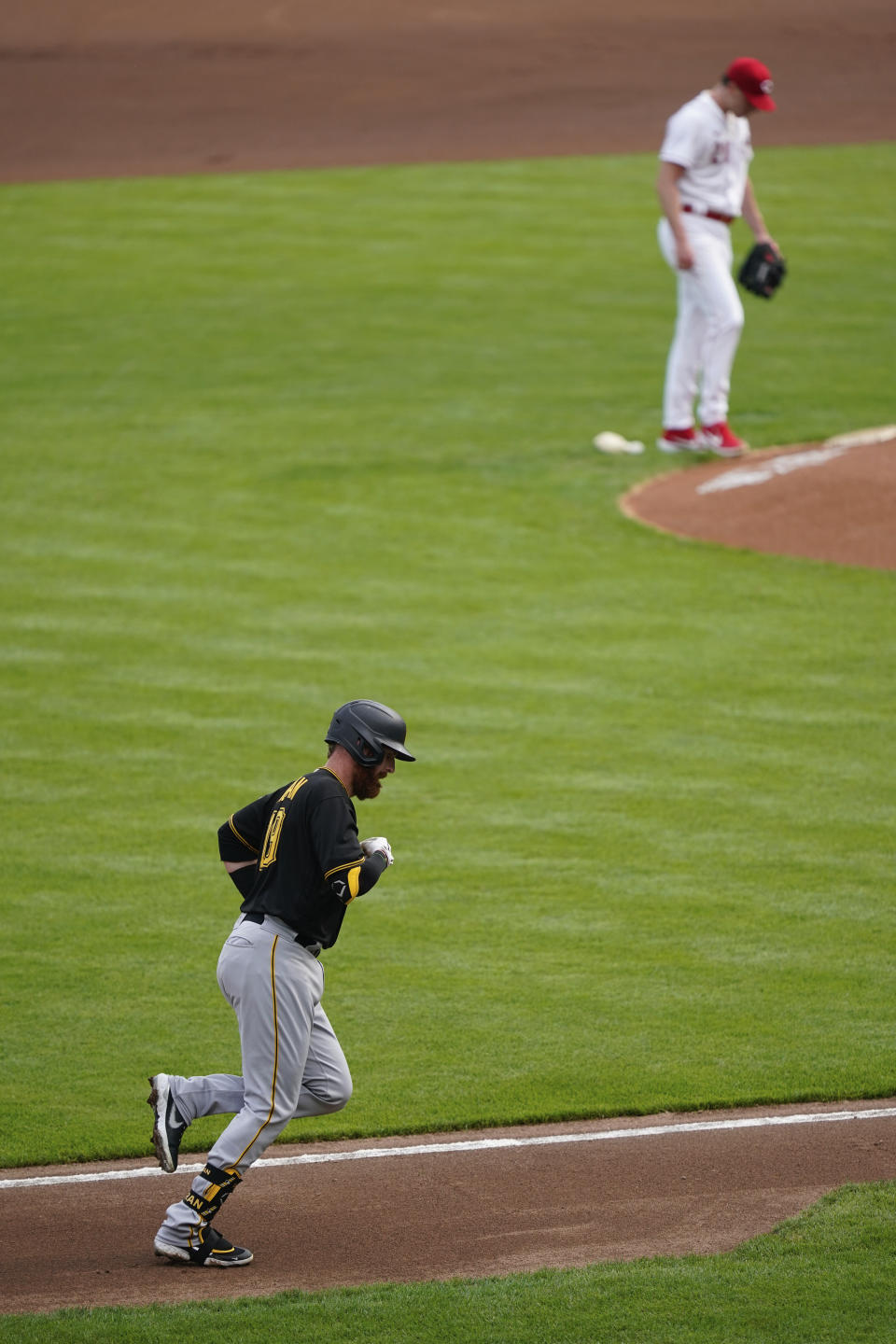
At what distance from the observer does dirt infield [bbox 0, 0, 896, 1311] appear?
5527mm

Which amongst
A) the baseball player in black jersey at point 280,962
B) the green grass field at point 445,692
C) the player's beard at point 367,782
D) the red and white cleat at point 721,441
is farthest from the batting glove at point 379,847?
the red and white cleat at point 721,441

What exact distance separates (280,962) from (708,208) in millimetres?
10485

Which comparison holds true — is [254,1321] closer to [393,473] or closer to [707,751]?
[707,751]

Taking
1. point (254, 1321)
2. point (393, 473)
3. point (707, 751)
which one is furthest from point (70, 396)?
point (254, 1321)

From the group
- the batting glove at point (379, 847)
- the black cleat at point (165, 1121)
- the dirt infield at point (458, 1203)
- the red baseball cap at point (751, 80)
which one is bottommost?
the dirt infield at point (458, 1203)

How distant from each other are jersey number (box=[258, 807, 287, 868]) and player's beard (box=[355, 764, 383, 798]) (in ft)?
0.86

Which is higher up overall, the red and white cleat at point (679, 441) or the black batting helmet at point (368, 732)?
the red and white cleat at point (679, 441)

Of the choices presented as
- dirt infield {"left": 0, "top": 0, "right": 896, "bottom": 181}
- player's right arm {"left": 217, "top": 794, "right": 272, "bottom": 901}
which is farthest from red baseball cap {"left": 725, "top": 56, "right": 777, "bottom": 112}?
dirt infield {"left": 0, "top": 0, "right": 896, "bottom": 181}

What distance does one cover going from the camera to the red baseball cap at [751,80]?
44.2ft

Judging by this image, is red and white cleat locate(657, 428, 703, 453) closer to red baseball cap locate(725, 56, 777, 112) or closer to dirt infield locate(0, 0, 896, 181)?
red baseball cap locate(725, 56, 777, 112)

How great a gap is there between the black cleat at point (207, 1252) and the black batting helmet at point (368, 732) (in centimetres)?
156

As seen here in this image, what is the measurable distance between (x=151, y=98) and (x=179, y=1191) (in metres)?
23.6

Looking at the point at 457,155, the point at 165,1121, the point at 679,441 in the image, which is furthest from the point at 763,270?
the point at 457,155

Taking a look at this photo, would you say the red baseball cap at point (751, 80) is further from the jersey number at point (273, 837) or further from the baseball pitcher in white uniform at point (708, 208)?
the jersey number at point (273, 837)
